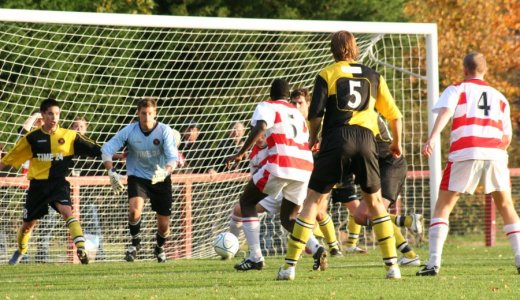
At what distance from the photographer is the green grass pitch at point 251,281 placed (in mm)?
8977

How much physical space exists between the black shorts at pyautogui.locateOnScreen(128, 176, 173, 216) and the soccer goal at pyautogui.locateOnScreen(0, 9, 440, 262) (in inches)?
69.0

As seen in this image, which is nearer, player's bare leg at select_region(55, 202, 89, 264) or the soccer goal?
player's bare leg at select_region(55, 202, 89, 264)

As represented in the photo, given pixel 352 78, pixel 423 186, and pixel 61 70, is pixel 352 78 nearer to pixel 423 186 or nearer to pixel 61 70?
pixel 61 70

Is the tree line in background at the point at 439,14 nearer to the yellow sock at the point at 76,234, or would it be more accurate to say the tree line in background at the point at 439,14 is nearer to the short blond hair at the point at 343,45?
the yellow sock at the point at 76,234

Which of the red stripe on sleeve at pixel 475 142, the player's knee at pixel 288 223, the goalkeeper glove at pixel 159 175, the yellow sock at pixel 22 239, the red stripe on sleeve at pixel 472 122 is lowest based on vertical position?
the player's knee at pixel 288 223

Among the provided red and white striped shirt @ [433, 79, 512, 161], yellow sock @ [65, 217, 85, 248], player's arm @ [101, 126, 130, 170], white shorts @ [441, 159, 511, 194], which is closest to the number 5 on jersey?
red and white striped shirt @ [433, 79, 512, 161]

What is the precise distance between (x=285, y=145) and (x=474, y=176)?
1.82 m

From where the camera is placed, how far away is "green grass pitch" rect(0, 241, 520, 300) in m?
8.98

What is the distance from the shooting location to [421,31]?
1614 centimetres

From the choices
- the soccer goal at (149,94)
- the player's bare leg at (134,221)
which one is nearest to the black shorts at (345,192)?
the soccer goal at (149,94)

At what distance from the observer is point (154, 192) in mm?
13914

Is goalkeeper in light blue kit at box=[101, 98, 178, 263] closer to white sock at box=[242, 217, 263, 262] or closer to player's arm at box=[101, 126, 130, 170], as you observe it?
player's arm at box=[101, 126, 130, 170]

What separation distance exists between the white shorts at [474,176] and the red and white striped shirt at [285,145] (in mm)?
1469

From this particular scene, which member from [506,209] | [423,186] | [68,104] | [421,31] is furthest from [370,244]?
[506,209]
